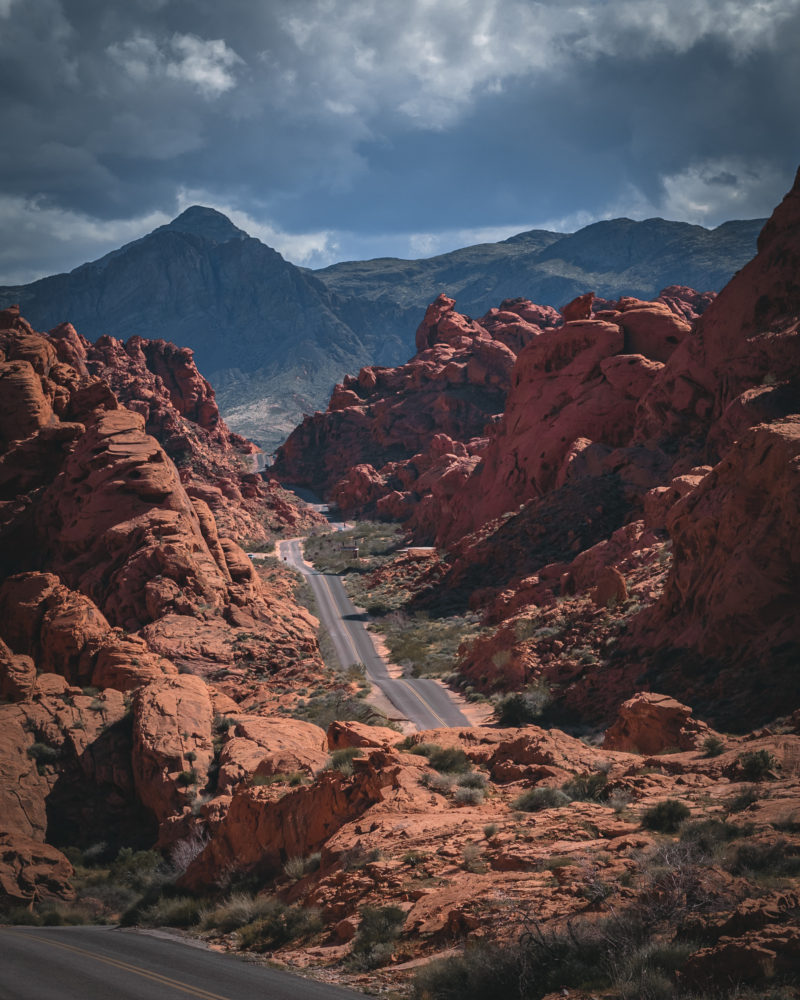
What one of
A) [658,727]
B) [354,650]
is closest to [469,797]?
[658,727]

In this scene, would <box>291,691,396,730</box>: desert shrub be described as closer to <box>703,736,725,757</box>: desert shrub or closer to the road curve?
the road curve

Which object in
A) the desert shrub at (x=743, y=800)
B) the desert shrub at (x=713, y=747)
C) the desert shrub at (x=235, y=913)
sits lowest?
the desert shrub at (x=235, y=913)

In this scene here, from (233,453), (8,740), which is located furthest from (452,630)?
(233,453)

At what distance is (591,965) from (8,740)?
16.0 metres

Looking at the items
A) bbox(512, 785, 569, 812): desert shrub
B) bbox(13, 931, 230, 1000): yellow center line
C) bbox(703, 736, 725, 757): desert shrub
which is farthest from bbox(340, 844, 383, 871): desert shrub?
bbox(703, 736, 725, 757): desert shrub

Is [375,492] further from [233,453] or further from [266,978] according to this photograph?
[266,978]

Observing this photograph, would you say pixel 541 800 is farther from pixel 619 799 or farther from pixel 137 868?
pixel 137 868

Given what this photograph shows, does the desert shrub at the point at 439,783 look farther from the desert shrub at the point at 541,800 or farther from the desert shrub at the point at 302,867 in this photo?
the desert shrub at the point at 302,867

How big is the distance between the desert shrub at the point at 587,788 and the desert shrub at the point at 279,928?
15.7 ft

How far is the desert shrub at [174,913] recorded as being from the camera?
13641mm

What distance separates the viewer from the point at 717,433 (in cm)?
3562

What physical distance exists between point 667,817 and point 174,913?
343 inches

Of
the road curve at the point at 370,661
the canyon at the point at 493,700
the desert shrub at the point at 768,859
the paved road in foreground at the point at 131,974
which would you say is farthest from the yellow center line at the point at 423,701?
the desert shrub at the point at 768,859

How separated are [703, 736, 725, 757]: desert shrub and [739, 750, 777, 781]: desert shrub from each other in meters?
2.10
